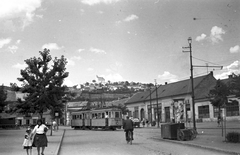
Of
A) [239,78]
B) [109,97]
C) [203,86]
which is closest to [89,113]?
[203,86]

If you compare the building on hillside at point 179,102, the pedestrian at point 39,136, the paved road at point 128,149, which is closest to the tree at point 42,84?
the paved road at point 128,149

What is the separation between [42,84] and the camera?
2473 cm

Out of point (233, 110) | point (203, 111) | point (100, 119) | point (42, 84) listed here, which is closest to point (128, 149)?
point (42, 84)

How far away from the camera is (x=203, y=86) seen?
197 feet

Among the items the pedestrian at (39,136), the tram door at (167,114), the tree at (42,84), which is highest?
the tree at (42,84)

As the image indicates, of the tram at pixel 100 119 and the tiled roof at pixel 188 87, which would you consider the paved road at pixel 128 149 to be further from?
the tiled roof at pixel 188 87

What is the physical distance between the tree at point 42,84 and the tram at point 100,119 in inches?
581

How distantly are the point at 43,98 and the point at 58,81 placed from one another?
6.07ft

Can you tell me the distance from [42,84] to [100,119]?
58.8ft

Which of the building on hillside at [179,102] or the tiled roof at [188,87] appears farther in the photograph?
the tiled roof at [188,87]

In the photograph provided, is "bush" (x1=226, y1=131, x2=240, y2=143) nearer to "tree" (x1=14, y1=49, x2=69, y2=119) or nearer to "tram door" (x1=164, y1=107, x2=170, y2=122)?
"tree" (x1=14, y1=49, x2=69, y2=119)

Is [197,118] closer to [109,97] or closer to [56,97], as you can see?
[56,97]

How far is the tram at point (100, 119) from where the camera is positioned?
131ft

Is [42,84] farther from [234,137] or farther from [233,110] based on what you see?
[233,110]
